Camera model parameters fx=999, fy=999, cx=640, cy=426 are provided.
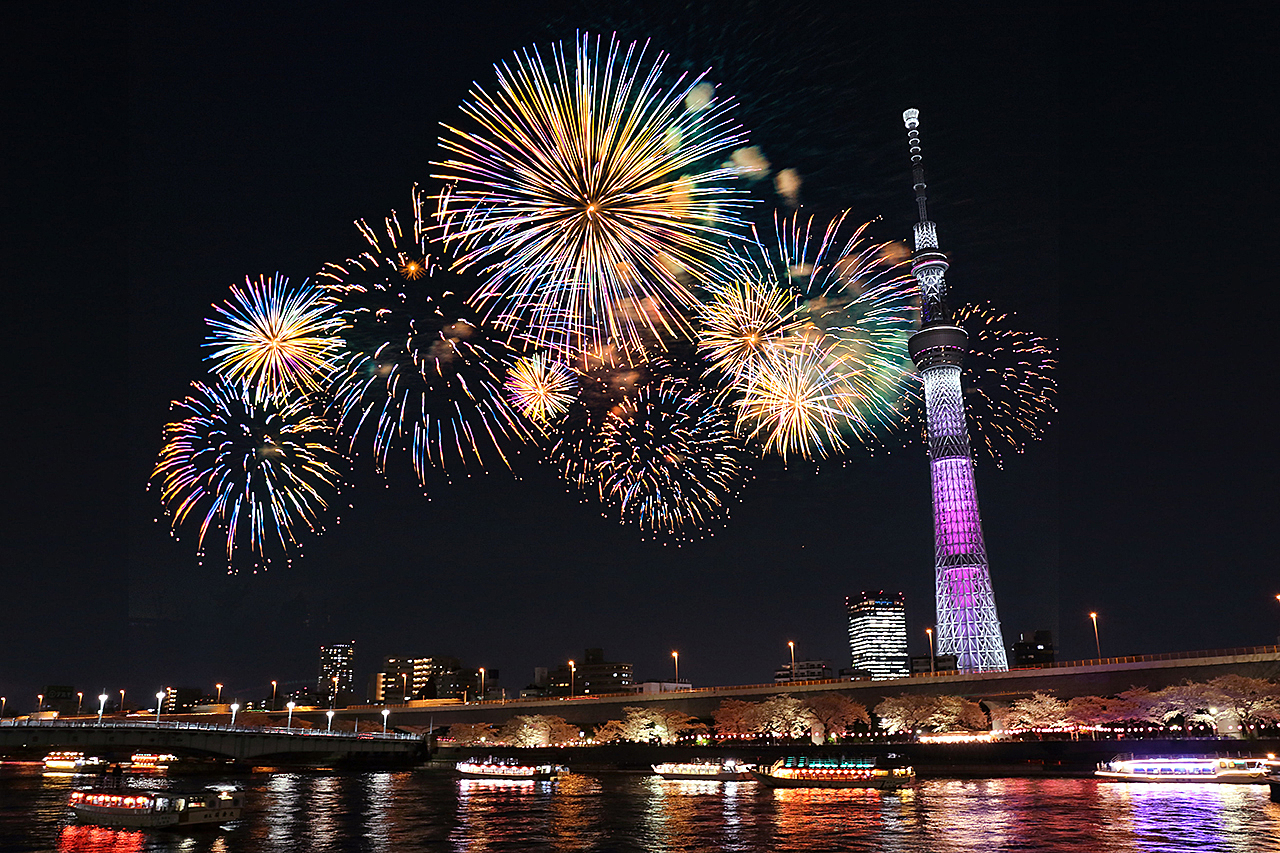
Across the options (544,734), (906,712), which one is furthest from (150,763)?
(906,712)

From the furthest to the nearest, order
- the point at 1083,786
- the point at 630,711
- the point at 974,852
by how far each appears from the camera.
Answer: the point at 630,711 < the point at 1083,786 < the point at 974,852

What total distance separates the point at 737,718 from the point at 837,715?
64.1 ft

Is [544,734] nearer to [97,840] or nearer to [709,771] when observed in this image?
[709,771]

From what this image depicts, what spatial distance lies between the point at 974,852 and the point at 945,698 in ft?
334

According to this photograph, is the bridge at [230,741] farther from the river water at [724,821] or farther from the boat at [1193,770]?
the boat at [1193,770]

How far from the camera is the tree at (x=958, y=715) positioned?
151 meters

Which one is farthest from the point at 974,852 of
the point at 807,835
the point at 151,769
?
the point at 151,769

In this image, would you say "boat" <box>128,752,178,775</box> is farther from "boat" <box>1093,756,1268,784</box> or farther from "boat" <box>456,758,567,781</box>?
"boat" <box>1093,756,1268,784</box>

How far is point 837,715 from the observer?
6427 inches

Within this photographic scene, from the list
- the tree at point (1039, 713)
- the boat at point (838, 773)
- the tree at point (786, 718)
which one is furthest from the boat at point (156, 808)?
the tree at point (1039, 713)

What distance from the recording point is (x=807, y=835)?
68.4m

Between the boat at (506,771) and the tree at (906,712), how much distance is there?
5251 cm

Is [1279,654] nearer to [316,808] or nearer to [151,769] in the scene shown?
[316,808]

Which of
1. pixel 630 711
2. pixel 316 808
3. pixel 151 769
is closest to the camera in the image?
pixel 316 808
